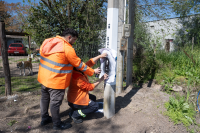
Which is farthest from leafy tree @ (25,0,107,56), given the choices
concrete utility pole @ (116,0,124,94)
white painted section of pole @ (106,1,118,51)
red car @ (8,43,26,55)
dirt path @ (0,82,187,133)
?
red car @ (8,43,26,55)

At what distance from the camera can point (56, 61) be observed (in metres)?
2.31

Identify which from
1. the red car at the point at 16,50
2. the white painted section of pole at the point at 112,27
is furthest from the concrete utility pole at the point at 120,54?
the red car at the point at 16,50

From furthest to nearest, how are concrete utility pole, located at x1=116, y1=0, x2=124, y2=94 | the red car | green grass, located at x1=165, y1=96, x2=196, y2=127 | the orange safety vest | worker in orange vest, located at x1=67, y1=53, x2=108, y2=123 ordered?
the red car → concrete utility pole, located at x1=116, y1=0, x2=124, y2=94 → green grass, located at x1=165, y1=96, x2=196, y2=127 → worker in orange vest, located at x1=67, y1=53, x2=108, y2=123 → the orange safety vest

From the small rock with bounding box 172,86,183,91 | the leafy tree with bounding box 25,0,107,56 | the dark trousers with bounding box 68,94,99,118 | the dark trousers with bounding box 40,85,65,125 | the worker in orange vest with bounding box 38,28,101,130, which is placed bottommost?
the small rock with bounding box 172,86,183,91

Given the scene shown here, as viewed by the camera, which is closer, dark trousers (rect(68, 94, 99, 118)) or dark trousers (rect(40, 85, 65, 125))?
dark trousers (rect(40, 85, 65, 125))

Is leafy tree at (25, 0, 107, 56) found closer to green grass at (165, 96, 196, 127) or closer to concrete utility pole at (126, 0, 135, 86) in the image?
concrete utility pole at (126, 0, 135, 86)

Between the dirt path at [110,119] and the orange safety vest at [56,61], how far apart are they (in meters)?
0.96

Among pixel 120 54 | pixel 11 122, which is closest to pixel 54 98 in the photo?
pixel 11 122

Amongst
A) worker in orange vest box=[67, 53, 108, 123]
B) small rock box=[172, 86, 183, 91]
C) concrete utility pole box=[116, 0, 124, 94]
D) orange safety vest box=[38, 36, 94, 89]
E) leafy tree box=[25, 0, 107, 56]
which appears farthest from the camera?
leafy tree box=[25, 0, 107, 56]

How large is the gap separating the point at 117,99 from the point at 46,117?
1902 mm

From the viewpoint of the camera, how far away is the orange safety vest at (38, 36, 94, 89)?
2303 mm

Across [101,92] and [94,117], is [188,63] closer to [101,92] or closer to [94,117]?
[101,92]

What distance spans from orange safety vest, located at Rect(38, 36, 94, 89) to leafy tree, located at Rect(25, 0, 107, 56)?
14.6 feet

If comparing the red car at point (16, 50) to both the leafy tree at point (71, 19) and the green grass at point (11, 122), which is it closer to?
the leafy tree at point (71, 19)
